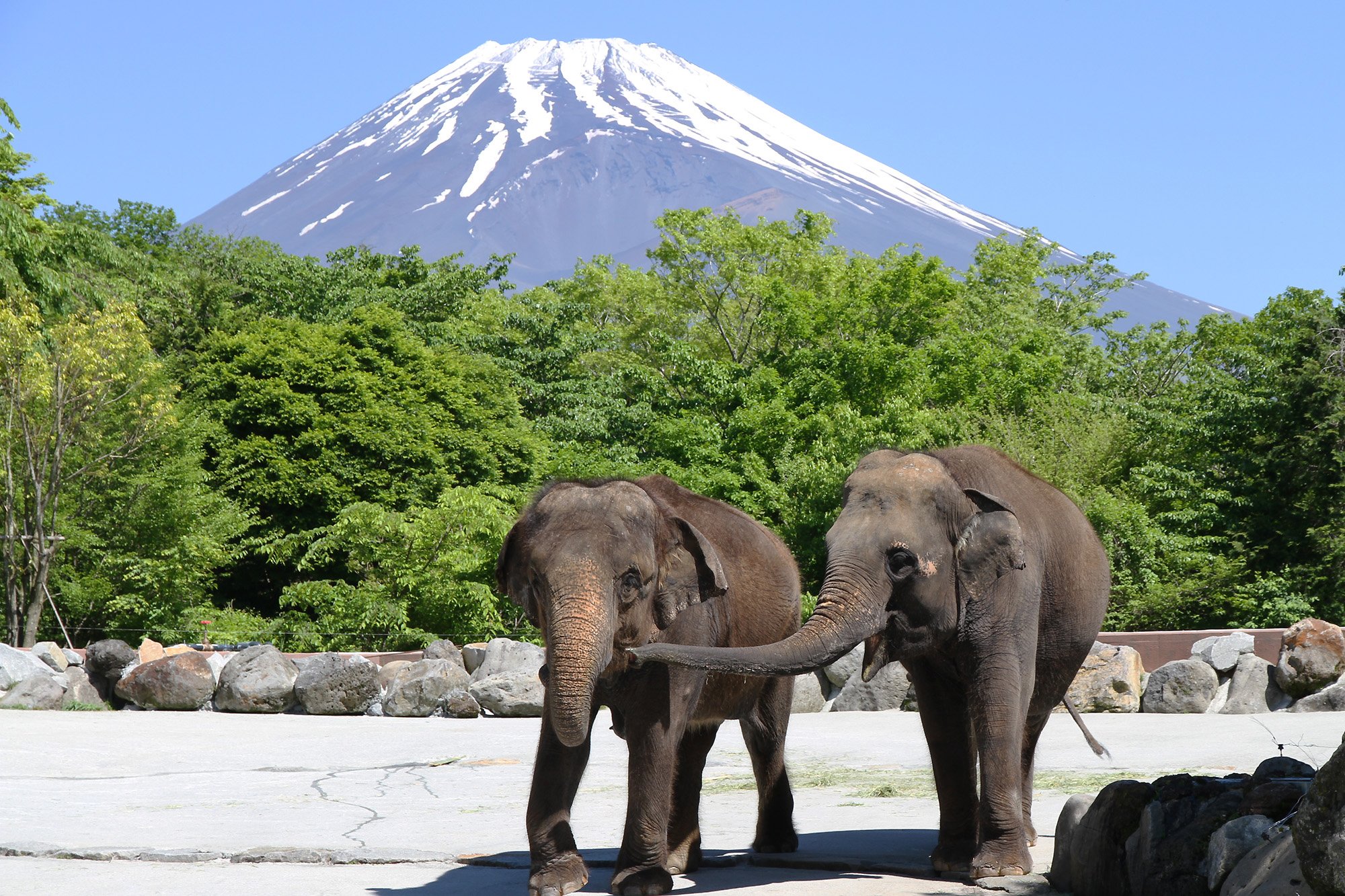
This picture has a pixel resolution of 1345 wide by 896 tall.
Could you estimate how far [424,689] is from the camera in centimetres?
2109

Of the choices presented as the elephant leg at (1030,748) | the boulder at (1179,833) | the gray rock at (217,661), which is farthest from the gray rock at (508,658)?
the boulder at (1179,833)

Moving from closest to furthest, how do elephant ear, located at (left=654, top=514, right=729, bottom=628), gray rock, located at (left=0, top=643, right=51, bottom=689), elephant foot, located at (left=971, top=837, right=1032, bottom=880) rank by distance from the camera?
elephant foot, located at (left=971, top=837, right=1032, bottom=880) < elephant ear, located at (left=654, top=514, right=729, bottom=628) < gray rock, located at (left=0, top=643, right=51, bottom=689)

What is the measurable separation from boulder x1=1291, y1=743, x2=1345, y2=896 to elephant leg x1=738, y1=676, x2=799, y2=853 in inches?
151

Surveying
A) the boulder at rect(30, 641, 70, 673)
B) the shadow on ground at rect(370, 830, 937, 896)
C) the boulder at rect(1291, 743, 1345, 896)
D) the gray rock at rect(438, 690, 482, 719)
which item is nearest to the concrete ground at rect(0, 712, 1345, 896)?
the shadow on ground at rect(370, 830, 937, 896)

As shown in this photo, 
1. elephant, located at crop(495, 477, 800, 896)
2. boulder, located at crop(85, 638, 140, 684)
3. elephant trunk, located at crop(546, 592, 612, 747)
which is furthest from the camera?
boulder, located at crop(85, 638, 140, 684)

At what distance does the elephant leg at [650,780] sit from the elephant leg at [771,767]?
4.49 ft

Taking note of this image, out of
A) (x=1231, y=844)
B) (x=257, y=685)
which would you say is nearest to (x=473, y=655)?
(x=257, y=685)

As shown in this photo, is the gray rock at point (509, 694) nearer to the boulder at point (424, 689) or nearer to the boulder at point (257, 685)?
the boulder at point (424, 689)

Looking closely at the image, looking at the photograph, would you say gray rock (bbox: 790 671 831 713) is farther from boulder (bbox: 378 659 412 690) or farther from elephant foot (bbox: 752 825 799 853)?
elephant foot (bbox: 752 825 799 853)

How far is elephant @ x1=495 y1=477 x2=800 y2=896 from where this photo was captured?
639cm

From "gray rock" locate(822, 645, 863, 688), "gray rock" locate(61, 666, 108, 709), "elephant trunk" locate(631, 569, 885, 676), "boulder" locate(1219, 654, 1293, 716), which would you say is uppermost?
"elephant trunk" locate(631, 569, 885, 676)

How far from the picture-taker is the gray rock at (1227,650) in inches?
753

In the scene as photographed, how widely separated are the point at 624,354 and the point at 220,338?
1856cm

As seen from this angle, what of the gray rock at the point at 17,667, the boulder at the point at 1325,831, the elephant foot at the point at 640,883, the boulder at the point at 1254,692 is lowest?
the gray rock at the point at 17,667
